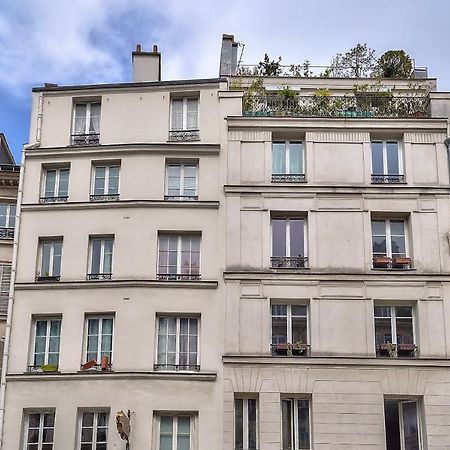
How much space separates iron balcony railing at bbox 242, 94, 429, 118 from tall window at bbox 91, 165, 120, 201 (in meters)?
4.89

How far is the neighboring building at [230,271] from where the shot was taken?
24.7m

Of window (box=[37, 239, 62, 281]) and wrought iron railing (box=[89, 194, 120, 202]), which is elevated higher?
wrought iron railing (box=[89, 194, 120, 202])

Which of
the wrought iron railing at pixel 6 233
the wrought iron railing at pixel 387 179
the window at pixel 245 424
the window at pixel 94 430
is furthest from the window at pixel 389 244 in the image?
the wrought iron railing at pixel 6 233

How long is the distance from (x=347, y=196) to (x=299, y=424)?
24.2 ft

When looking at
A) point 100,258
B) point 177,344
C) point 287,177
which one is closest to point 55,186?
point 100,258

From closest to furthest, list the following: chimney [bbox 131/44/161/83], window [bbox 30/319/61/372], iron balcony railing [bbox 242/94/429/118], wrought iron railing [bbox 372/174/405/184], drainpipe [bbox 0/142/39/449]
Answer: drainpipe [bbox 0/142/39/449] < window [bbox 30/319/61/372] < wrought iron railing [bbox 372/174/405/184] < iron balcony railing [bbox 242/94/429/118] < chimney [bbox 131/44/161/83]

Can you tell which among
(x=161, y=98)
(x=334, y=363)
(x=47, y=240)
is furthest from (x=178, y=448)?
(x=161, y=98)

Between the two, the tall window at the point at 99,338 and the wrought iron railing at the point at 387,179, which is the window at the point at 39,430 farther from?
the wrought iron railing at the point at 387,179

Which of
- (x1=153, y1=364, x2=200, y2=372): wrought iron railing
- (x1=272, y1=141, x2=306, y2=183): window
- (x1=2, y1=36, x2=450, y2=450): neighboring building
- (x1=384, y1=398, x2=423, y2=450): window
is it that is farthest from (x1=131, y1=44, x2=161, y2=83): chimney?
(x1=384, y1=398, x2=423, y2=450): window

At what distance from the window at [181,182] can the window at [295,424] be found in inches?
289

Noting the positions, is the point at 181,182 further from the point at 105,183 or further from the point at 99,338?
the point at 99,338

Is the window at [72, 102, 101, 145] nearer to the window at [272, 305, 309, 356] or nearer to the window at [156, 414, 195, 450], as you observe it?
the window at [272, 305, 309, 356]

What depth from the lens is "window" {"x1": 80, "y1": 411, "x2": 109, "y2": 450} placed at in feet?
80.8

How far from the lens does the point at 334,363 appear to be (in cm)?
2494
